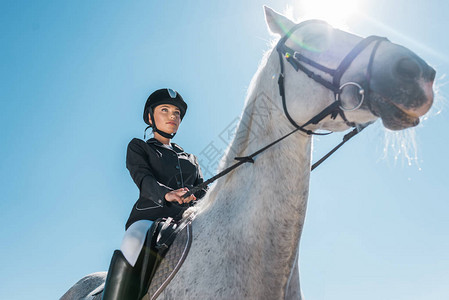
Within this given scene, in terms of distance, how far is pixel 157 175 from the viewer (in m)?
4.02

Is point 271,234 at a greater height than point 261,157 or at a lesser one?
lesser

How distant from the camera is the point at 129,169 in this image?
→ 3.93m

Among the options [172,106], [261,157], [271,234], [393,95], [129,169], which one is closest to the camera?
[393,95]

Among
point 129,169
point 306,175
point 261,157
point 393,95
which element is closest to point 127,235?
point 129,169

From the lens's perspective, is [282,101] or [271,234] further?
[282,101]

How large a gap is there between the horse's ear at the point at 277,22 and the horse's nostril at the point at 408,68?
50.5 inches

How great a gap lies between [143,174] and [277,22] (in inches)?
84.4

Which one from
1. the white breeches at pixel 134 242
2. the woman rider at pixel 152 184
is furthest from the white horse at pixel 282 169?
the white breeches at pixel 134 242

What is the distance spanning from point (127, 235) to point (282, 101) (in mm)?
1938

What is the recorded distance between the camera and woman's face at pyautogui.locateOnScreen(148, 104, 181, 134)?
4.57 meters

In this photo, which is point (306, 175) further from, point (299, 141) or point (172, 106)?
point (172, 106)

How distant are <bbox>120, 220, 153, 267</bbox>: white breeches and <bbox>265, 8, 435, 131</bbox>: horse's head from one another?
1796 mm

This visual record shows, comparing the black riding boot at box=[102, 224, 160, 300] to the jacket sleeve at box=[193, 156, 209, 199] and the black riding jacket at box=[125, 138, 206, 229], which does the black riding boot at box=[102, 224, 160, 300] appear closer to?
the black riding jacket at box=[125, 138, 206, 229]

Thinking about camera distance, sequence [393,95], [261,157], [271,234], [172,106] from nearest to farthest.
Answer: [393,95]
[271,234]
[261,157]
[172,106]
